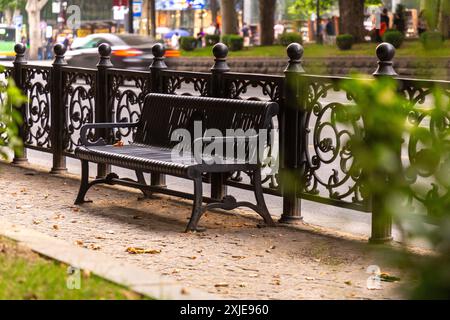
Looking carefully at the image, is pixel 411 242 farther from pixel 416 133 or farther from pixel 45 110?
pixel 45 110

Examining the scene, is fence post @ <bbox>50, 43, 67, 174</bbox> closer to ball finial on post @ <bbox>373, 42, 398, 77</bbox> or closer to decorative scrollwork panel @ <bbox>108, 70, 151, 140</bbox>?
decorative scrollwork panel @ <bbox>108, 70, 151, 140</bbox>

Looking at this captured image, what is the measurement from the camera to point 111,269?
511 cm

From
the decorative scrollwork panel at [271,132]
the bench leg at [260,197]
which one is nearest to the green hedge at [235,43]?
the decorative scrollwork panel at [271,132]

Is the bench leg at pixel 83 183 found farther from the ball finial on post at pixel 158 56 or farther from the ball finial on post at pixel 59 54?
the ball finial on post at pixel 59 54

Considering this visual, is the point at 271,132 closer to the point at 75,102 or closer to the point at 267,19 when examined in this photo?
the point at 75,102

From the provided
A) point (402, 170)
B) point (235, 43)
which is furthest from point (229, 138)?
point (235, 43)

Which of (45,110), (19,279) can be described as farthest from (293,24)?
(19,279)

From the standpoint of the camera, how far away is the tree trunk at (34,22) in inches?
3110

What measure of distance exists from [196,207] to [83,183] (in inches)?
71.8

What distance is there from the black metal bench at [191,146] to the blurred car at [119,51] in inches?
971

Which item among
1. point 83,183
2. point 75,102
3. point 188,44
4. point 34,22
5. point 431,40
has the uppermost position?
point 431,40

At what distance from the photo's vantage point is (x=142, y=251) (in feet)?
22.5

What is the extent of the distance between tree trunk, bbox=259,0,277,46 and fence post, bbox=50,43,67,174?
38947 mm

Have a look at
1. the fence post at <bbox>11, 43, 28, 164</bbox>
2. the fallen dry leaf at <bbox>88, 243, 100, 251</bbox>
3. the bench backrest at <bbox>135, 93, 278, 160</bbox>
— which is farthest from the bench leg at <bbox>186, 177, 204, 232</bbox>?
the fence post at <bbox>11, 43, 28, 164</bbox>
